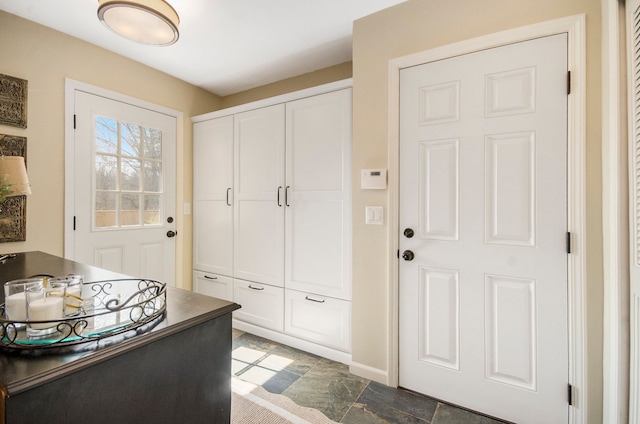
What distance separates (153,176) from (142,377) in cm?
254

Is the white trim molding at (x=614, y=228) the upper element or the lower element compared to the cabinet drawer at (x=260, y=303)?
upper

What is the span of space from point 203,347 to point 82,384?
292mm

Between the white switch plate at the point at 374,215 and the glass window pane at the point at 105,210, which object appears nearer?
the white switch plate at the point at 374,215

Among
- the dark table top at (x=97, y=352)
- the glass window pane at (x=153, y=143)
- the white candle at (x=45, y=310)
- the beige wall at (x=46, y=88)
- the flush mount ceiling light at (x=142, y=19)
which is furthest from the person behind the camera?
the glass window pane at (x=153, y=143)

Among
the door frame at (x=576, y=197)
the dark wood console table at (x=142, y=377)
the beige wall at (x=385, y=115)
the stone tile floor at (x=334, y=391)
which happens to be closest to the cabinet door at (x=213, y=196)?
the stone tile floor at (x=334, y=391)

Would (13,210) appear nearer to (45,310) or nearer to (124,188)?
(124,188)

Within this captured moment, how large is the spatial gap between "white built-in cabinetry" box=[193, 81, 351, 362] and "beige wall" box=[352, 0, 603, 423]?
16 centimetres

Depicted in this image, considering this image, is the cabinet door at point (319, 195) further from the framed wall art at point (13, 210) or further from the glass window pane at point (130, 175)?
the framed wall art at point (13, 210)

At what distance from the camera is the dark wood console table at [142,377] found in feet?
1.83

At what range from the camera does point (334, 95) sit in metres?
2.19

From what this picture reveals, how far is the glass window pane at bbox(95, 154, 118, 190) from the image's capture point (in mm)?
2469

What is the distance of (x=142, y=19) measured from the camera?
167 cm

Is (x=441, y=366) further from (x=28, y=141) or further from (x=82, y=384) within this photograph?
(x=28, y=141)

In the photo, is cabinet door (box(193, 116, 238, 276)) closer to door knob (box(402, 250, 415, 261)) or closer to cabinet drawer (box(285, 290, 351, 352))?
cabinet drawer (box(285, 290, 351, 352))
